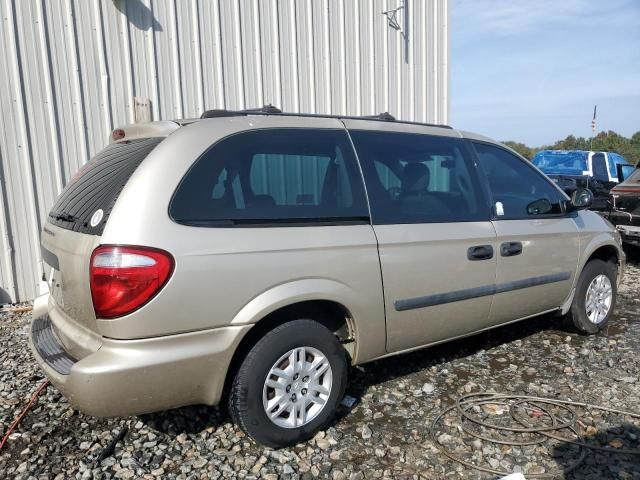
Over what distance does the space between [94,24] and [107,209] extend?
168 inches

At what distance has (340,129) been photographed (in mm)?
3006

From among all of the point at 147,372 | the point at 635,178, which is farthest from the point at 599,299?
the point at 635,178

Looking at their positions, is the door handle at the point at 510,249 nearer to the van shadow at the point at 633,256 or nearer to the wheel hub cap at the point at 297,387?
the wheel hub cap at the point at 297,387

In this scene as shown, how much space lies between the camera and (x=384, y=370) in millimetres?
3816

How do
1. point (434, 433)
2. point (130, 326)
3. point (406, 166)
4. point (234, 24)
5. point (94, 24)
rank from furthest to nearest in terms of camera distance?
point (234, 24)
point (94, 24)
point (406, 166)
point (434, 433)
point (130, 326)

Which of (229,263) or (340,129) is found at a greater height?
(340,129)

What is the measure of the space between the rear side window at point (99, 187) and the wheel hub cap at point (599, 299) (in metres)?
3.88

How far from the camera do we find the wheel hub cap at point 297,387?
104 inches

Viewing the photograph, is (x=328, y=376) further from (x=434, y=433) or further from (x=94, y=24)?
(x=94, y=24)

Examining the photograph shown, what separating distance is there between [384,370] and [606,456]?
154cm

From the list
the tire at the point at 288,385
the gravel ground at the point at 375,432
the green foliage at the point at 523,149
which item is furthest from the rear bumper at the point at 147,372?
the green foliage at the point at 523,149

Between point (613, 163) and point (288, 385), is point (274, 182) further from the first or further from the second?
point (613, 163)

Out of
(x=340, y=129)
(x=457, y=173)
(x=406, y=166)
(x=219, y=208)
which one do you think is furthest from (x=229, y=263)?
(x=457, y=173)

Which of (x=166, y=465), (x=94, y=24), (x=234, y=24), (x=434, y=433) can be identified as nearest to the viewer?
(x=166, y=465)
